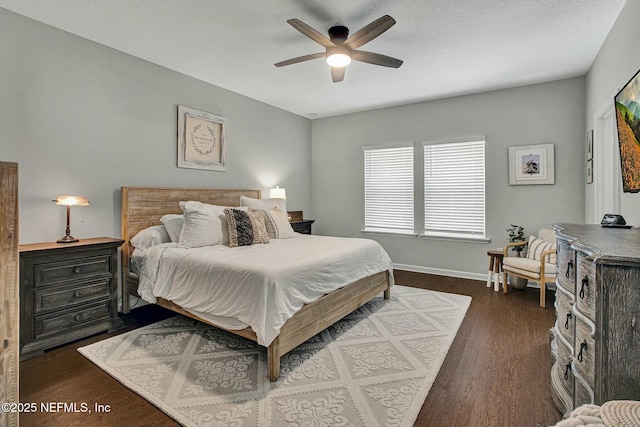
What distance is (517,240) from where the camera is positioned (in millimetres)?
4328

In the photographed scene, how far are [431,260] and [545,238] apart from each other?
1586mm

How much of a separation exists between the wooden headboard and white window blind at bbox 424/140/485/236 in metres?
3.44

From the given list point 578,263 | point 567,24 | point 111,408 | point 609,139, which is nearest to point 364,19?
point 567,24

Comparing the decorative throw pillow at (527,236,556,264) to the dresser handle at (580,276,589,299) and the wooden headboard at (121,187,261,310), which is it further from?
the wooden headboard at (121,187,261,310)

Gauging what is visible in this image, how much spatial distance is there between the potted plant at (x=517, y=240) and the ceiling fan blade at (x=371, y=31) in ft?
11.0

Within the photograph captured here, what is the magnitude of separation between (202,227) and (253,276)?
132 cm

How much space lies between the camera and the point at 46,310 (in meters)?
2.52

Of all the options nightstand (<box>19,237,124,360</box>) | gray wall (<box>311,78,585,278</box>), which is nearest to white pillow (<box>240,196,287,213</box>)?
nightstand (<box>19,237,124,360</box>)

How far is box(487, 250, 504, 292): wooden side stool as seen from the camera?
416cm

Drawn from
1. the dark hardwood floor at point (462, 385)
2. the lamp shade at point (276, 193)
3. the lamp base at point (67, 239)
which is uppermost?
the lamp shade at point (276, 193)

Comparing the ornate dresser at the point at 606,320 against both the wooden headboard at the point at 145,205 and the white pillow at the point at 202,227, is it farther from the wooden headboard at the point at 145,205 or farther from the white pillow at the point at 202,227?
the wooden headboard at the point at 145,205

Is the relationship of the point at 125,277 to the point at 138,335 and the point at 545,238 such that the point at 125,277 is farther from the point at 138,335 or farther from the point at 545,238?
the point at 545,238

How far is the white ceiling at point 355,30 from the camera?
2.52 m

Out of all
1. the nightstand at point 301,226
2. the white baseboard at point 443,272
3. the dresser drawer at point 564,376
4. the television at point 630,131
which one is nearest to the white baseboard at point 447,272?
the white baseboard at point 443,272
